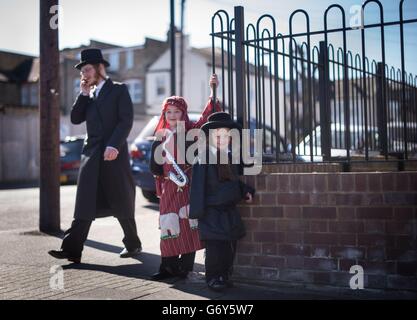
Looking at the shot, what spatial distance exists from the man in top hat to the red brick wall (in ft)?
4.64

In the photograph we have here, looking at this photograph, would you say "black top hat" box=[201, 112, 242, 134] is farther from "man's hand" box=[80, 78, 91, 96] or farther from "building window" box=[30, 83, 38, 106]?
"building window" box=[30, 83, 38, 106]

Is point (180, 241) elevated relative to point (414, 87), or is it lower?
lower

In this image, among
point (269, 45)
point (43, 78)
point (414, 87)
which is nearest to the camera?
point (269, 45)

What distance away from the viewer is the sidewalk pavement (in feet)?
13.7

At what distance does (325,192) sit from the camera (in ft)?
14.4

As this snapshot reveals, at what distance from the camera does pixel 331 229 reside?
437cm

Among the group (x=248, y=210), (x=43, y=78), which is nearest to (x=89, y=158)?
(x=248, y=210)

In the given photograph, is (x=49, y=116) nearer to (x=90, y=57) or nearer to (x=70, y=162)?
(x=90, y=57)

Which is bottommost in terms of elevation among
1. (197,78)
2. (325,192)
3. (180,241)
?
(180,241)

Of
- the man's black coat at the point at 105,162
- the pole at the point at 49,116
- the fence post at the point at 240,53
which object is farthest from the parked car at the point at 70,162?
the fence post at the point at 240,53

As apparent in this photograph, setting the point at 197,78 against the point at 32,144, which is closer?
the point at 32,144

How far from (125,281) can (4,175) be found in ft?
69.5

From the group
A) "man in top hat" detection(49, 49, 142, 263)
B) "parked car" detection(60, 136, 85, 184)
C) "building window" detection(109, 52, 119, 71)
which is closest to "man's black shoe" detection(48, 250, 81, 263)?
"man in top hat" detection(49, 49, 142, 263)
